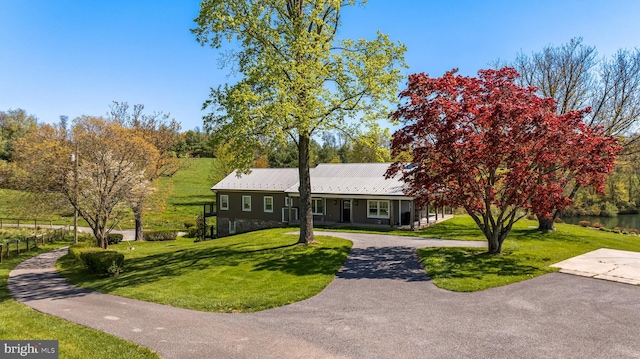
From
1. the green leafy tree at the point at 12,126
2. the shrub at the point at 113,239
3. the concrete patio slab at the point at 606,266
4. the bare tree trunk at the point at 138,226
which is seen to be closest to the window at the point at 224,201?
the bare tree trunk at the point at 138,226

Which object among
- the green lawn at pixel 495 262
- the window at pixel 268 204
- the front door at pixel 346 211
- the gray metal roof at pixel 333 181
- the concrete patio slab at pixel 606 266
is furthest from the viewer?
the window at pixel 268 204

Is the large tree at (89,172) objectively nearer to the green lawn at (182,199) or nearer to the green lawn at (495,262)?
the green lawn at (182,199)

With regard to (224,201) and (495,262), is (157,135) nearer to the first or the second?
(224,201)

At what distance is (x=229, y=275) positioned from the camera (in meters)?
14.8

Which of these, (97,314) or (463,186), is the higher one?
(463,186)

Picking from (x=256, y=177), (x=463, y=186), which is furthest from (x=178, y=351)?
(x=256, y=177)

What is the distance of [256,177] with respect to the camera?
37062 mm

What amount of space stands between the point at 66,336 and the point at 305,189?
39.5 feet

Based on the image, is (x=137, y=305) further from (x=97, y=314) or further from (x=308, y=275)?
(x=308, y=275)

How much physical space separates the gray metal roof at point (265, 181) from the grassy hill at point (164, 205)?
5295 millimetres

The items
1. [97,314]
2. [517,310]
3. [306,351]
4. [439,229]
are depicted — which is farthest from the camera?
[439,229]

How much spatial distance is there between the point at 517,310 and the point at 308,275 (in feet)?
22.9

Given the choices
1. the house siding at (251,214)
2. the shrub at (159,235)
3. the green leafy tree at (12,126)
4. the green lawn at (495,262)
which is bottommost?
the shrub at (159,235)

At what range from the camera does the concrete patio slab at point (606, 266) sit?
12.3 meters
